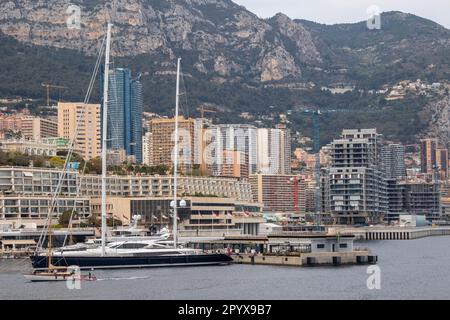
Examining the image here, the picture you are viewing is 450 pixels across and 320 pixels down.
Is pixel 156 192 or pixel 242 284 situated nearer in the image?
pixel 242 284

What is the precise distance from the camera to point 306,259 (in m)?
101

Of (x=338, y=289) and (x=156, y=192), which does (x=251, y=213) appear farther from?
(x=338, y=289)

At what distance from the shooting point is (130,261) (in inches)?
3804

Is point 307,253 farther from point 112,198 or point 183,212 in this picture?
point 112,198

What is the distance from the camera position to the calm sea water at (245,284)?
2864 inches

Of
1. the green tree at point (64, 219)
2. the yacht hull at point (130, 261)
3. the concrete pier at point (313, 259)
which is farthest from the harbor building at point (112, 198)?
the yacht hull at point (130, 261)

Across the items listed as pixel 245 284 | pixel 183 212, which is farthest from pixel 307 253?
pixel 183 212

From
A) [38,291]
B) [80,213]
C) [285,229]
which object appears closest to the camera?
[38,291]

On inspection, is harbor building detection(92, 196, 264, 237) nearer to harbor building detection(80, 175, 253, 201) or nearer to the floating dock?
harbor building detection(80, 175, 253, 201)

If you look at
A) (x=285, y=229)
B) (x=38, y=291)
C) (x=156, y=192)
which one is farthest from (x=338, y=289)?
(x=285, y=229)

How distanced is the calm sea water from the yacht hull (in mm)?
1531

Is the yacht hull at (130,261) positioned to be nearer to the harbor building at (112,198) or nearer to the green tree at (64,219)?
the green tree at (64,219)
